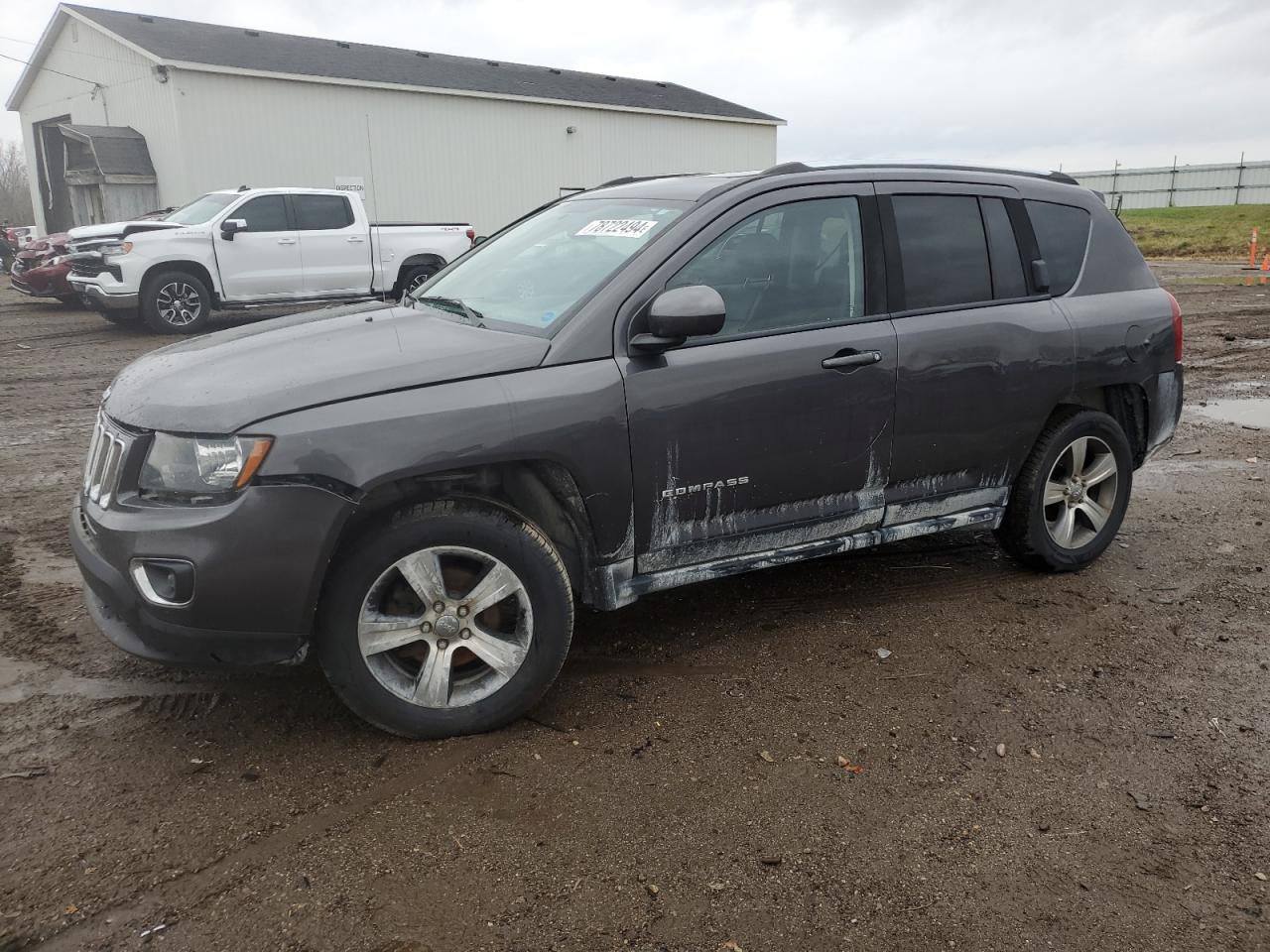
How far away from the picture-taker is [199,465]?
2.93 m

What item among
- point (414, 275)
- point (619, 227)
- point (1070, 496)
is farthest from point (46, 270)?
point (1070, 496)

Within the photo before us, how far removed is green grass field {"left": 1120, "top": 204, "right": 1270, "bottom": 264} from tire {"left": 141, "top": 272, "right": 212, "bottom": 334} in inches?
988

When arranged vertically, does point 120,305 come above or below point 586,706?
above

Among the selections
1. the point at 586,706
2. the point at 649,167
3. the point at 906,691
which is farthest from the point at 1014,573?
the point at 649,167

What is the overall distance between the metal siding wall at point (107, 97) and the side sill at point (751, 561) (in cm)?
2046

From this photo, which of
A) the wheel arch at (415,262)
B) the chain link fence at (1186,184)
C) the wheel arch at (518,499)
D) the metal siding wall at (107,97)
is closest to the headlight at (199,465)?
the wheel arch at (518,499)

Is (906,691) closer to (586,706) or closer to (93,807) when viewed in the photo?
(586,706)

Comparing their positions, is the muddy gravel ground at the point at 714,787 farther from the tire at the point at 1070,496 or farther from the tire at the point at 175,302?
the tire at the point at 175,302

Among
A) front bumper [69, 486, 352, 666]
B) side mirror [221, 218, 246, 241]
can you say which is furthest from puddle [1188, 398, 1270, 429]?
side mirror [221, 218, 246, 241]

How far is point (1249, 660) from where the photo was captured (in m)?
3.99

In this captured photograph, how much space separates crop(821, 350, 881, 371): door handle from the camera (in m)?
3.76

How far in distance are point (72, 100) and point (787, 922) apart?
28.5 metres

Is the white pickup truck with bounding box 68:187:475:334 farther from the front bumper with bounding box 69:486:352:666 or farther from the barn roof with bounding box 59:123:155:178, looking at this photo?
the front bumper with bounding box 69:486:352:666

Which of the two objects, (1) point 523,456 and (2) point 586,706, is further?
(2) point 586,706
